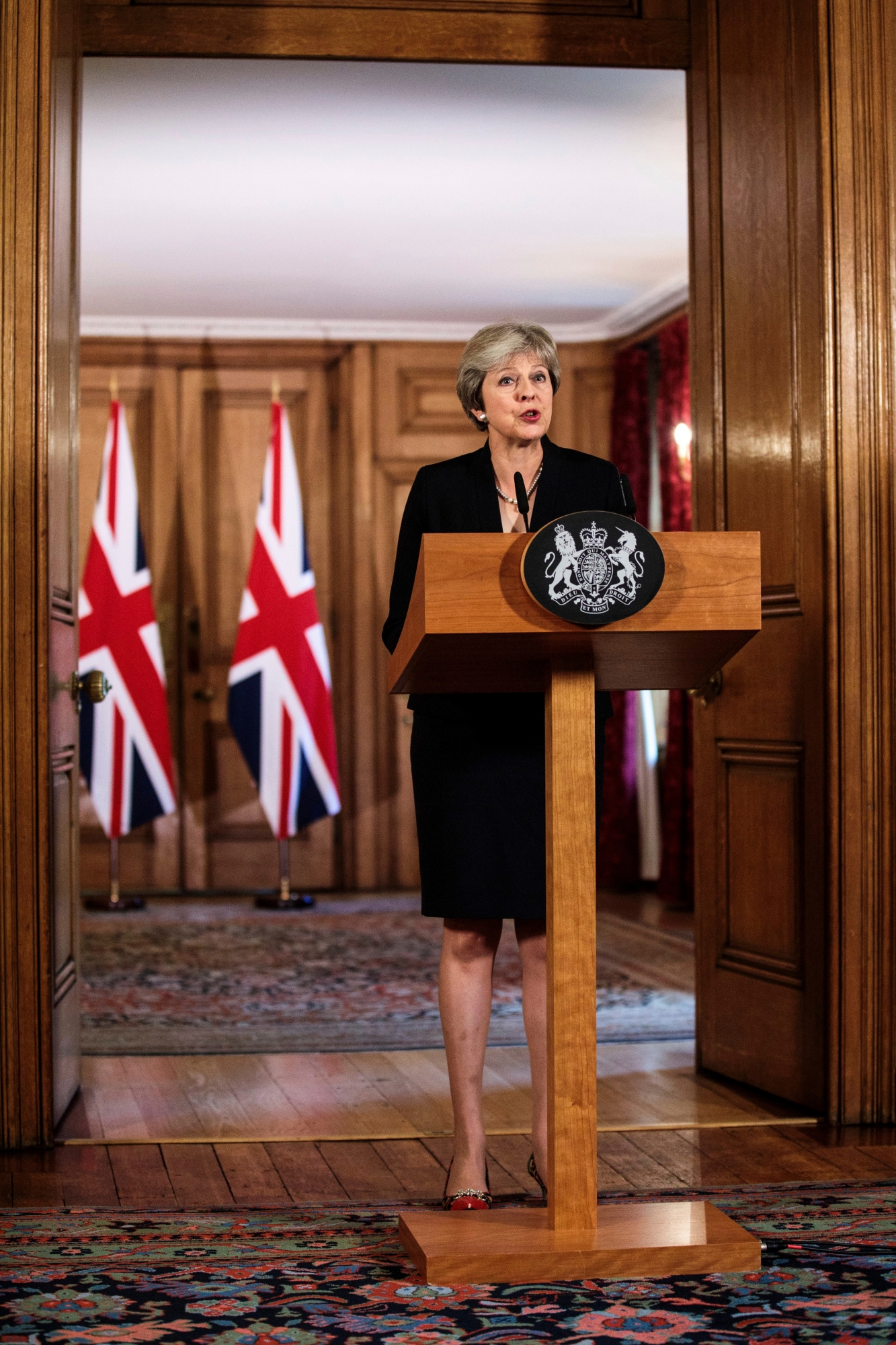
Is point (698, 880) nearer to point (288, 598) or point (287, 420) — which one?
point (288, 598)

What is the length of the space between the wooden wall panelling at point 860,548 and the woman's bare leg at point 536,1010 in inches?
33.1

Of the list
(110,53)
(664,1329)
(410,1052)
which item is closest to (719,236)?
(110,53)

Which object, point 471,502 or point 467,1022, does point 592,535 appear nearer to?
point 471,502

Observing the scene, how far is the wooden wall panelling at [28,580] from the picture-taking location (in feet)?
8.73

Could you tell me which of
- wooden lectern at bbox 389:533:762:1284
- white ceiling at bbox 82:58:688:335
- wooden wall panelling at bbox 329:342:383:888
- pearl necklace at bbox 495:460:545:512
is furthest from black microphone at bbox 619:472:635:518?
wooden wall panelling at bbox 329:342:383:888

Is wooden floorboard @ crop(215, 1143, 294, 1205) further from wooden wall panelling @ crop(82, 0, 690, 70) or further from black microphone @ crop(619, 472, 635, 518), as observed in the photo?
wooden wall panelling @ crop(82, 0, 690, 70)

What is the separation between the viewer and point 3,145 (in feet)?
8.89

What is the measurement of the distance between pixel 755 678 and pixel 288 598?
3.94m

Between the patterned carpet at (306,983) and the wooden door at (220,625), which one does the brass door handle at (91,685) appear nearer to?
the patterned carpet at (306,983)

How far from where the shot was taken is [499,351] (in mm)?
2098

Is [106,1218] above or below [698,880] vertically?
below

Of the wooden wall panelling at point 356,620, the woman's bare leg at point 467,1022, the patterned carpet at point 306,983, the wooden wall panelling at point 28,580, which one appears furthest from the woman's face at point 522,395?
the wooden wall panelling at point 356,620

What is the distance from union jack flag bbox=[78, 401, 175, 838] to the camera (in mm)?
6539

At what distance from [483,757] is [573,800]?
1.11ft
